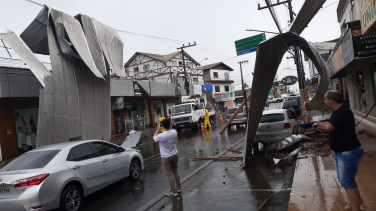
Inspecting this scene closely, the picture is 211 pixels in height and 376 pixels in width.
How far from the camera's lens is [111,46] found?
14695 mm

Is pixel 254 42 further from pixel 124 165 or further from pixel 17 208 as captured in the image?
pixel 17 208

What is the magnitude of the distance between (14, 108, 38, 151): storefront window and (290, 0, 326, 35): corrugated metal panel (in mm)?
16186

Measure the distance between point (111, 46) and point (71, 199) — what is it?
1023 cm

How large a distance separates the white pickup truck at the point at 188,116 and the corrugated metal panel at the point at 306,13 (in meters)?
13.5

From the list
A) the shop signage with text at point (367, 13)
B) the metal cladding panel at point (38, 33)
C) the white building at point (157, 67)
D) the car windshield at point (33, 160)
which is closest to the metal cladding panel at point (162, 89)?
the white building at point (157, 67)

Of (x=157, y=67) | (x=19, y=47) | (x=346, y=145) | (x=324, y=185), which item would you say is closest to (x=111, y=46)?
(x=19, y=47)

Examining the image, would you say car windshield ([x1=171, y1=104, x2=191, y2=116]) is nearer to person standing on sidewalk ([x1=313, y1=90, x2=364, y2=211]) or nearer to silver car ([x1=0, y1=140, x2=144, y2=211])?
silver car ([x1=0, y1=140, x2=144, y2=211])

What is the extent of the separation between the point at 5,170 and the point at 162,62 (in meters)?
43.1

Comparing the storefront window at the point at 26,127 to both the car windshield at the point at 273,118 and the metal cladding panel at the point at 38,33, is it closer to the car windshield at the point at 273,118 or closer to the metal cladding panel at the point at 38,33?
the metal cladding panel at the point at 38,33

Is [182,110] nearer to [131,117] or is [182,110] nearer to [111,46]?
[131,117]

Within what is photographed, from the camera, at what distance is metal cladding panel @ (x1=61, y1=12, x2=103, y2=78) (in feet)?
41.8

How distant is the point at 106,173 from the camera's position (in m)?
6.95

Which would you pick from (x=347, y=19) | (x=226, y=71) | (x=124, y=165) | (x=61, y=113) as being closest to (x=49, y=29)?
(x=61, y=113)

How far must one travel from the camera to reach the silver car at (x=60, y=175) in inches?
204
